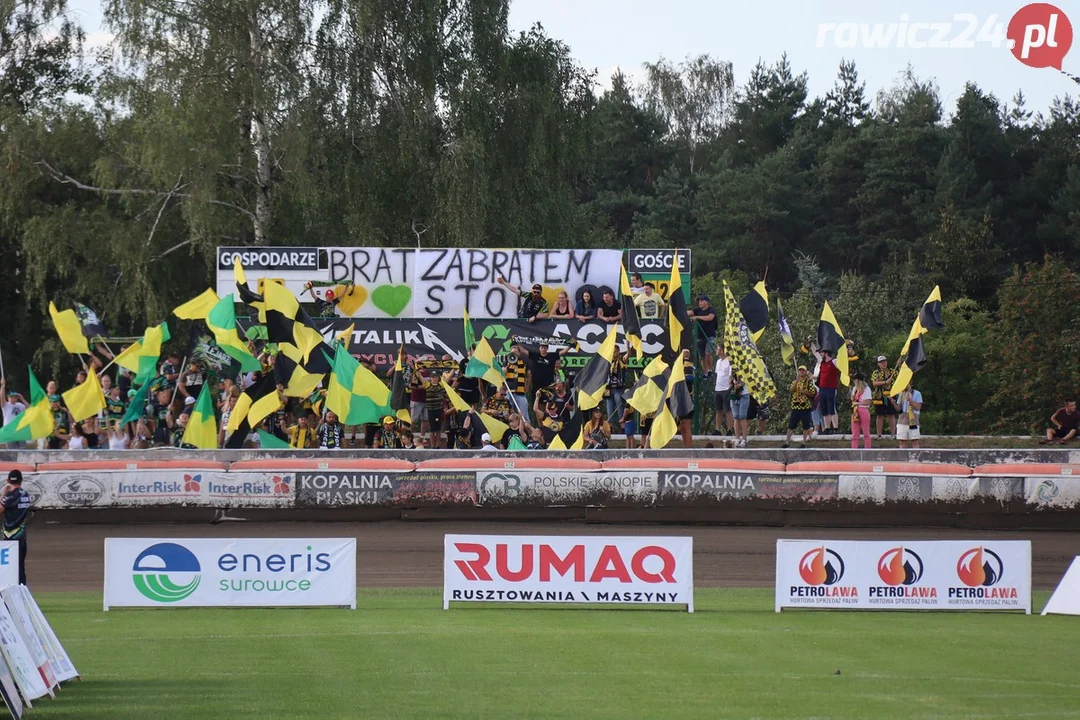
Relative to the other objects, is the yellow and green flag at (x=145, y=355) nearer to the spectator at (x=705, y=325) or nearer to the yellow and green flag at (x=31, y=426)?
the yellow and green flag at (x=31, y=426)

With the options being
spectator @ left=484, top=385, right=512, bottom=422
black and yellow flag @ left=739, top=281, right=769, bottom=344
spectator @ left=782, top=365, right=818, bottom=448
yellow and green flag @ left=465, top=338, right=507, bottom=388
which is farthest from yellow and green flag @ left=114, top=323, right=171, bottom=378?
spectator @ left=782, top=365, right=818, bottom=448

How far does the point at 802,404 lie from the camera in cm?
2616

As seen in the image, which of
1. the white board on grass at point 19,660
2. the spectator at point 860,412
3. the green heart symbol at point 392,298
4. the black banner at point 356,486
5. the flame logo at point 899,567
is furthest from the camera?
the green heart symbol at point 392,298

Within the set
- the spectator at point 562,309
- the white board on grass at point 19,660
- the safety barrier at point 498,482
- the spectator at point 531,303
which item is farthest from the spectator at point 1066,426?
the white board on grass at point 19,660

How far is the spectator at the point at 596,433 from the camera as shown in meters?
25.3

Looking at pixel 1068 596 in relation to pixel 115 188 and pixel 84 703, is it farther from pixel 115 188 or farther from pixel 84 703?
pixel 115 188

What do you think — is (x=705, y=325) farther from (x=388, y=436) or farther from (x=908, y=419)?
(x=388, y=436)

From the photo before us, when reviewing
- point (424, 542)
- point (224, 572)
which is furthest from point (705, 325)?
point (224, 572)

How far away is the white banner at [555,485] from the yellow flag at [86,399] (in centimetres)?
766

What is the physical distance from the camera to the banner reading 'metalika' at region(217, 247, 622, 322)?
26.6 m

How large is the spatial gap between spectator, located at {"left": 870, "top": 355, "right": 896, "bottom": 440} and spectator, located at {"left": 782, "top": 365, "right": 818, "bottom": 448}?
1.41 metres

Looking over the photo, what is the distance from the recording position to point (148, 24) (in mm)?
36812

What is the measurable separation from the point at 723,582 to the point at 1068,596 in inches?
214

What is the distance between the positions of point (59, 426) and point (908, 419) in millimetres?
17592
